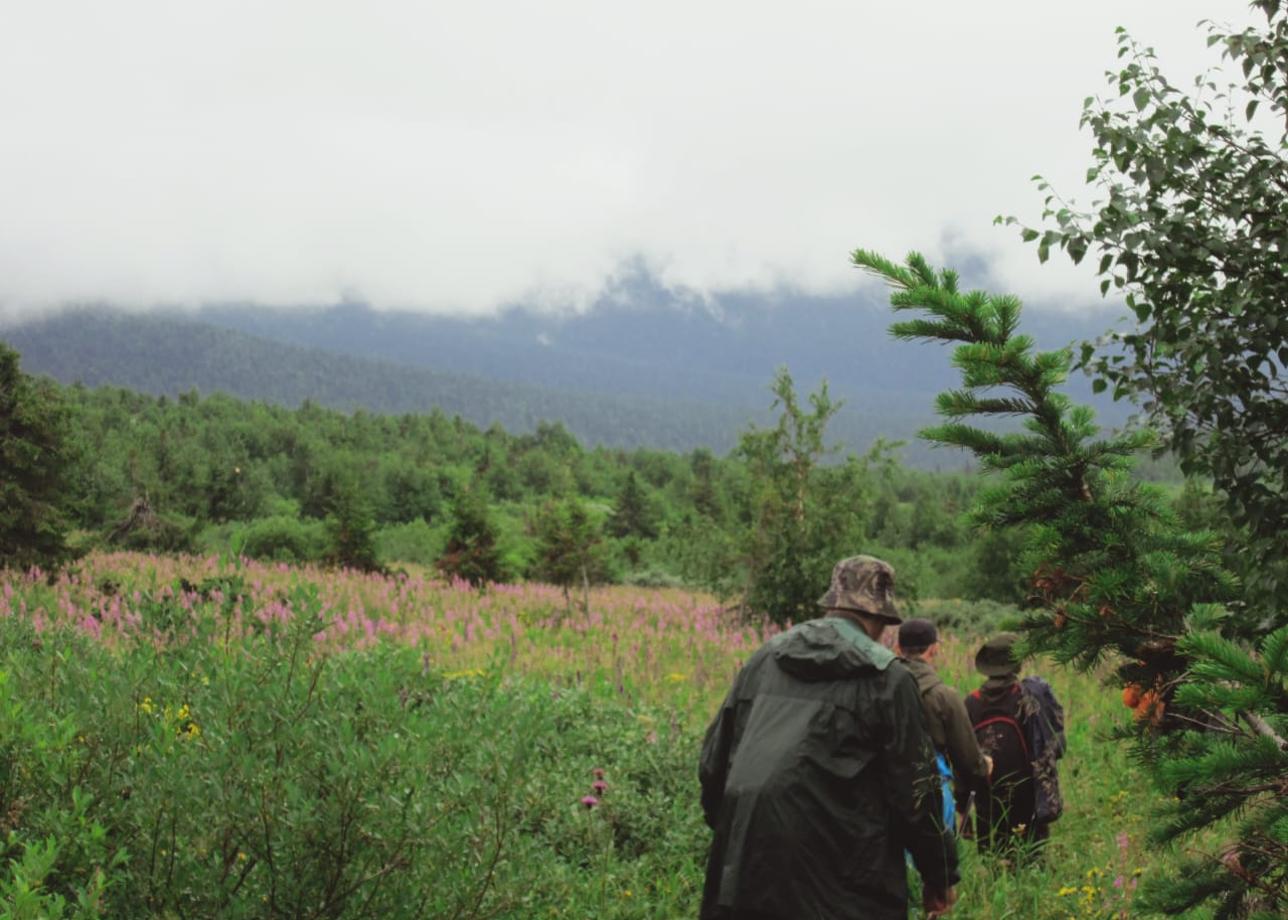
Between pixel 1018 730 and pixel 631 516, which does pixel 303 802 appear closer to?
pixel 1018 730

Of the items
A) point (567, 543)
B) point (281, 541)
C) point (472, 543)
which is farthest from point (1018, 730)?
point (281, 541)

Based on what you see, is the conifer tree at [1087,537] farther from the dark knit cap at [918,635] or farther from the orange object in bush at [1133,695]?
the dark knit cap at [918,635]

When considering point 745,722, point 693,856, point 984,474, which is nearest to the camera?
Result: point 984,474

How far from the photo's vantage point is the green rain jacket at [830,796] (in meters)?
3.18

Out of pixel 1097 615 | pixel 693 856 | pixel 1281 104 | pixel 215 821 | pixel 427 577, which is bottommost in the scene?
pixel 427 577

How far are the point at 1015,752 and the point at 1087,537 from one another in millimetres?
3672

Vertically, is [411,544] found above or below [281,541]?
below

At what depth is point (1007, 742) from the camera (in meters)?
6.05

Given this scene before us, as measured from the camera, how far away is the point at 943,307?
2.72 meters

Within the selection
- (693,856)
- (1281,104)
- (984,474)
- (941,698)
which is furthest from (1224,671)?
(693,856)

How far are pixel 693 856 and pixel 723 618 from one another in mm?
7986

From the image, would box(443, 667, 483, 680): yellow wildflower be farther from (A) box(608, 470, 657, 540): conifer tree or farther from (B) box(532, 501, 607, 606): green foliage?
(A) box(608, 470, 657, 540): conifer tree

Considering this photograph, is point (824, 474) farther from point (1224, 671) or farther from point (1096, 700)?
point (1224, 671)

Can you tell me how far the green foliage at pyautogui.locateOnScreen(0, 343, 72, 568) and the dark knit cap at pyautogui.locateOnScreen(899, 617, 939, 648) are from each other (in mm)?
9581
